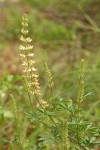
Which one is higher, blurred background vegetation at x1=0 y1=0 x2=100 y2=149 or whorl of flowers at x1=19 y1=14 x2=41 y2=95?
blurred background vegetation at x1=0 y1=0 x2=100 y2=149

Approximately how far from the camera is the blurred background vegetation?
360 cm

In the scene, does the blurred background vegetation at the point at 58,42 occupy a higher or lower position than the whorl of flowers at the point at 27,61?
higher

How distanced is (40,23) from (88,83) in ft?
8.20

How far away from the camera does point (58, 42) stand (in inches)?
195

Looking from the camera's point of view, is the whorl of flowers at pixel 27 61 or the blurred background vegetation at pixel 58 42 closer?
the whorl of flowers at pixel 27 61

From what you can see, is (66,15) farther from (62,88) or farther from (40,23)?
(62,88)

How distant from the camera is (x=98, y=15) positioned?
17.7 feet

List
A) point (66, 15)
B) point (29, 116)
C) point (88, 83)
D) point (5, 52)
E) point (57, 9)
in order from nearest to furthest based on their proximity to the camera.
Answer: point (29, 116), point (88, 83), point (5, 52), point (66, 15), point (57, 9)

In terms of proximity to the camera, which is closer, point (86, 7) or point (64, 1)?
point (86, 7)

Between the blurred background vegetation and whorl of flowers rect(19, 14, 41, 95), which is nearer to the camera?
whorl of flowers rect(19, 14, 41, 95)

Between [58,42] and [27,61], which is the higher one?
[58,42]

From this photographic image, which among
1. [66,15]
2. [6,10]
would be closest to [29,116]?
[66,15]

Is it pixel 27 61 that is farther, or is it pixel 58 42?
pixel 58 42

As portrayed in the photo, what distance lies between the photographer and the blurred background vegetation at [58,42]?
3.60m
